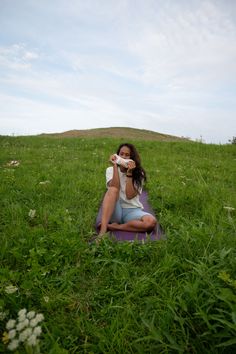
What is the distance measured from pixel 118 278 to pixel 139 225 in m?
1.37

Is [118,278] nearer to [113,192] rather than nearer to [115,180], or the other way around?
[113,192]

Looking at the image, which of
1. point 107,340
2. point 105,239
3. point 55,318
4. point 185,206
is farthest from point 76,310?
point 185,206

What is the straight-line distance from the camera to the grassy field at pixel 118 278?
2.09 m

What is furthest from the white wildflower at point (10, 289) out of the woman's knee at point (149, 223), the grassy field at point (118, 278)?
the woman's knee at point (149, 223)

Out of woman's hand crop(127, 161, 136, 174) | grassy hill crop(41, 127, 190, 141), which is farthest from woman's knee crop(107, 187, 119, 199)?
grassy hill crop(41, 127, 190, 141)

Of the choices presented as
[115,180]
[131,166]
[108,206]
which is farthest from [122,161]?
[108,206]

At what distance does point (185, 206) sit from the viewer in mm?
5066

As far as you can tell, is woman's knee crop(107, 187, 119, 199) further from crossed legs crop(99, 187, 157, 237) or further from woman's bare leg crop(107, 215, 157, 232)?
woman's bare leg crop(107, 215, 157, 232)

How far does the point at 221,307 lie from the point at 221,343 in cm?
29

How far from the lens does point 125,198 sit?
15.6ft

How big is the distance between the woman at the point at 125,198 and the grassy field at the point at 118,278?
0.34 meters

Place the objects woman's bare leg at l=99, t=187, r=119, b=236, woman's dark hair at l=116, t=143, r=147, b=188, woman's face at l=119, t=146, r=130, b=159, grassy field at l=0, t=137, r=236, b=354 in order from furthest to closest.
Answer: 1. woman's face at l=119, t=146, r=130, b=159
2. woman's dark hair at l=116, t=143, r=147, b=188
3. woman's bare leg at l=99, t=187, r=119, b=236
4. grassy field at l=0, t=137, r=236, b=354

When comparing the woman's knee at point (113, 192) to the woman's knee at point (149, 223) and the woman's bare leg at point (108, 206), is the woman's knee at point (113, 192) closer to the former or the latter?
the woman's bare leg at point (108, 206)

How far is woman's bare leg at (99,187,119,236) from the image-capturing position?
4.04m
